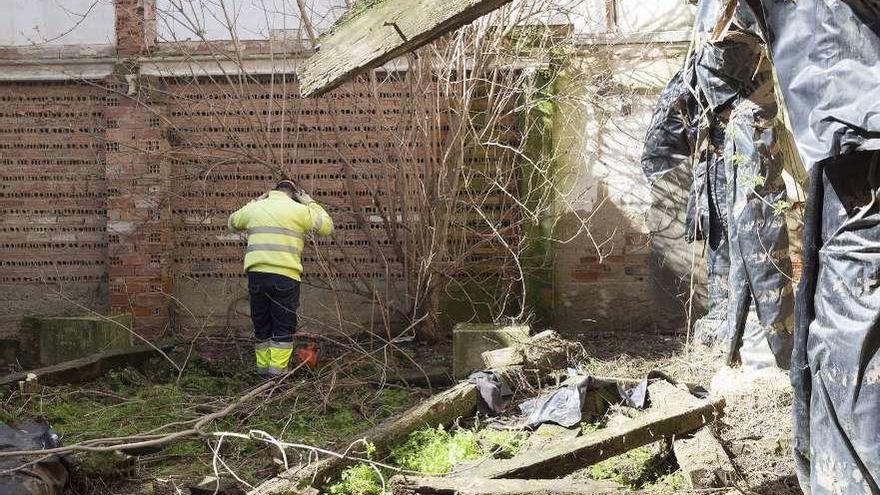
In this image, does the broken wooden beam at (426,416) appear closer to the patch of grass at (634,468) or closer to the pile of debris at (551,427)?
the pile of debris at (551,427)

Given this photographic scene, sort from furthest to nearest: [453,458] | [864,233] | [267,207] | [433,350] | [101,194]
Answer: [101,194]
[433,350]
[267,207]
[453,458]
[864,233]

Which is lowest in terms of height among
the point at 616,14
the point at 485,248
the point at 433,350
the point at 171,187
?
the point at 433,350

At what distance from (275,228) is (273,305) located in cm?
69

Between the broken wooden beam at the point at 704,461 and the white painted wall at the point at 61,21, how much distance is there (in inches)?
299

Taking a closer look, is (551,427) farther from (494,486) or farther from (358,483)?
(358,483)

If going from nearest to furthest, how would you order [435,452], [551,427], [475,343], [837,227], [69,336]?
[837,227] < [435,452] < [551,427] < [475,343] < [69,336]

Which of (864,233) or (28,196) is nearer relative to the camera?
(864,233)

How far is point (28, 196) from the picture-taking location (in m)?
9.94

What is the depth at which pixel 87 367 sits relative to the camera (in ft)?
25.5

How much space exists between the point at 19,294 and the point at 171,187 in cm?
209


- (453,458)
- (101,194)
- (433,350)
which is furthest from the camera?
(101,194)

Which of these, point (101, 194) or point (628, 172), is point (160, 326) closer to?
point (101, 194)

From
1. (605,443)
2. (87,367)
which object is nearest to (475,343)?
(605,443)

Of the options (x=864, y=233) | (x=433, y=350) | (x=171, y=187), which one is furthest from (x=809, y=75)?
(x=171, y=187)
